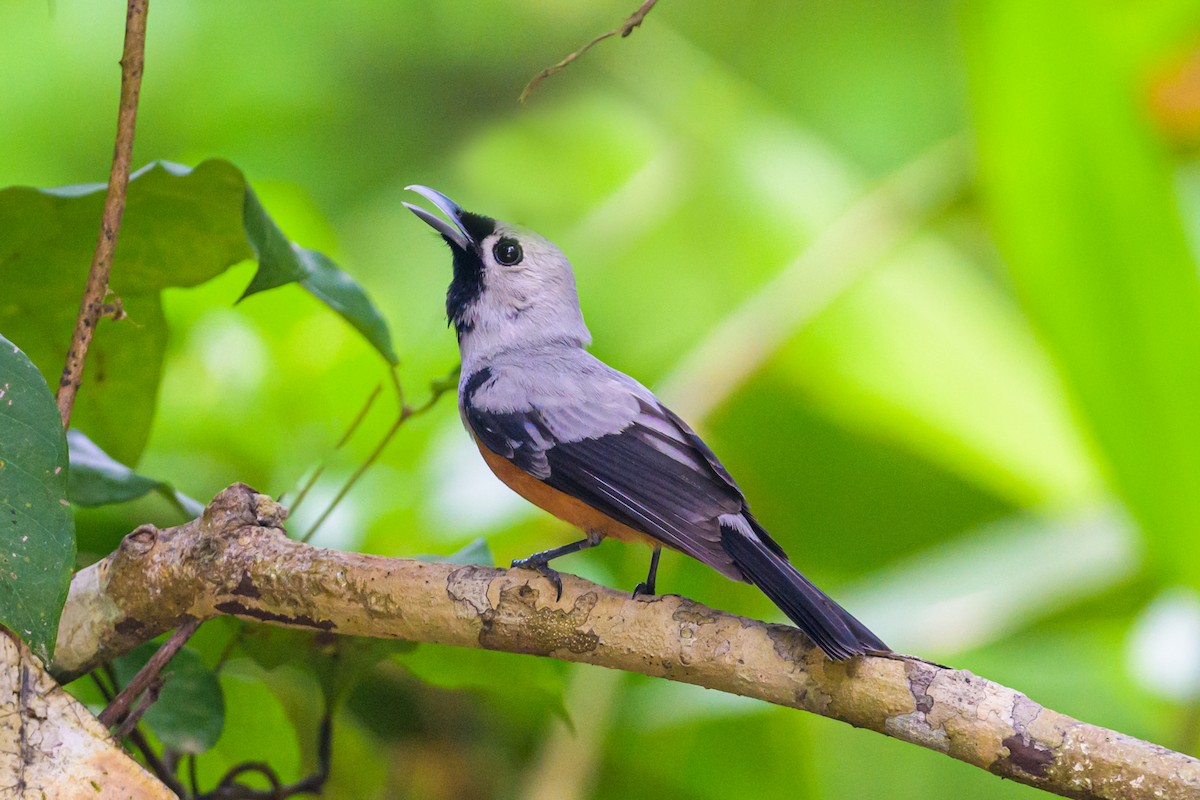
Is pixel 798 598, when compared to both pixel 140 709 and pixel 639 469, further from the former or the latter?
pixel 140 709

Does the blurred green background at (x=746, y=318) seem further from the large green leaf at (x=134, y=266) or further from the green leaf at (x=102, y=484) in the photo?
the green leaf at (x=102, y=484)

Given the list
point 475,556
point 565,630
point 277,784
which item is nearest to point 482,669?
point 475,556

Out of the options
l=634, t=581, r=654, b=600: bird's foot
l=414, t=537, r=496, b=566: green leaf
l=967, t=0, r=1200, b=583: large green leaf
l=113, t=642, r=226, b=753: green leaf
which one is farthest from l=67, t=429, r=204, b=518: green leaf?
l=967, t=0, r=1200, b=583: large green leaf

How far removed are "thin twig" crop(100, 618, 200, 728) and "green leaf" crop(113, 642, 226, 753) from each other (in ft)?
0.27

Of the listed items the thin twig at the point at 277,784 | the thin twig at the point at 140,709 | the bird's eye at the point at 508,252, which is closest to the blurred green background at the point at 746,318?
the thin twig at the point at 277,784

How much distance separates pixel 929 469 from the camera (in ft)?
10.2

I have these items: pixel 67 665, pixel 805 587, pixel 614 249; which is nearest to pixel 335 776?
pixel 67 665

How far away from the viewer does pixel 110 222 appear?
1.20 metres

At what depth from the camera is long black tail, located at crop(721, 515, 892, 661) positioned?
1037 mm

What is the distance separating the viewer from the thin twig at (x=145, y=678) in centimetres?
119

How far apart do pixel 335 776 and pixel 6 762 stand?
942mm

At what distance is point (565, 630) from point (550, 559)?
239 mm

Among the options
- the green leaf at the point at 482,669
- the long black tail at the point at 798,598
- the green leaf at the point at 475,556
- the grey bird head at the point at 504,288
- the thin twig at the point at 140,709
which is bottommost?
the thin twig at the point at 140,709

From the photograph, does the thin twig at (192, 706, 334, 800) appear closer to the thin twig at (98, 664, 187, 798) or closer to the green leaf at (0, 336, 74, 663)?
the thin twig at (98, 664, 187, 798)
